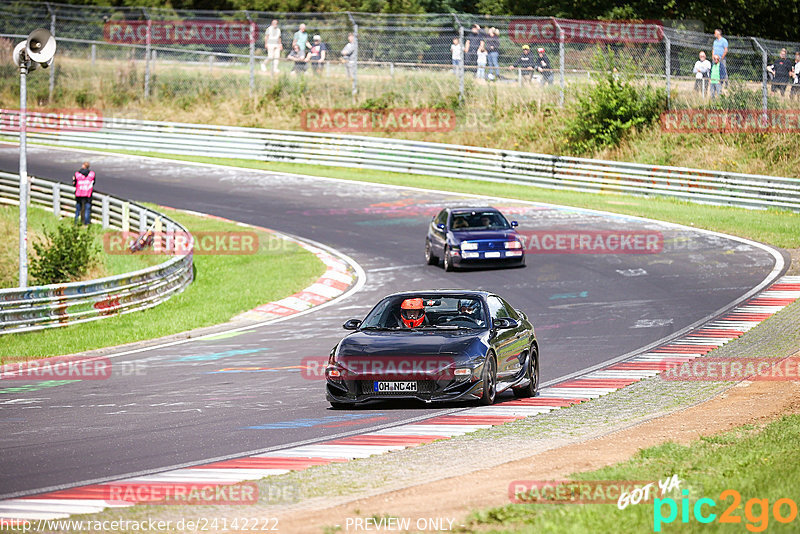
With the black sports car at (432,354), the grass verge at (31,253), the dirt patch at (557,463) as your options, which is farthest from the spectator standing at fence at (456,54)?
the dirt patch at (557,463)

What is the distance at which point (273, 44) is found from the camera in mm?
44062

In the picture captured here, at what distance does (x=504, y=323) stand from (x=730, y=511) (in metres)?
6.23

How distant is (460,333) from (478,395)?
2.55ft

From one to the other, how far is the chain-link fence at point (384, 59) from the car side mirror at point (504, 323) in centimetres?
2390

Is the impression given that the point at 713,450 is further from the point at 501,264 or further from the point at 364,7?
the point at 364,7

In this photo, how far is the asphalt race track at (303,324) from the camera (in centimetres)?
1053

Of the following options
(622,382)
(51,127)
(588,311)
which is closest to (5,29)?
(51,127)

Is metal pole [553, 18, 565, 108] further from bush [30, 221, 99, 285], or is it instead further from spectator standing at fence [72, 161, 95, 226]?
bush [30, 221, 99, 285]

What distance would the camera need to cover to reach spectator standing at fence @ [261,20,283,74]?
43.3m
